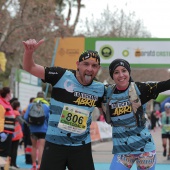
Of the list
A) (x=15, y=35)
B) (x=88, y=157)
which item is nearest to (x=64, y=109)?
(x=88, y=157)

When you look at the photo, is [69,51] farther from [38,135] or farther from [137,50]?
[38,135]

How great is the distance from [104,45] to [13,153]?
7.05 m

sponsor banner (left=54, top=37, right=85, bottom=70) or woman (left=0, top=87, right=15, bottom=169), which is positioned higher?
sponsor banner (left=54, top=37, right=85, bottom=70)

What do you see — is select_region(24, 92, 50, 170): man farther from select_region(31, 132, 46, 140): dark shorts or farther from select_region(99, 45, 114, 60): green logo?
select_region(99, 45, 114, 60): green logo

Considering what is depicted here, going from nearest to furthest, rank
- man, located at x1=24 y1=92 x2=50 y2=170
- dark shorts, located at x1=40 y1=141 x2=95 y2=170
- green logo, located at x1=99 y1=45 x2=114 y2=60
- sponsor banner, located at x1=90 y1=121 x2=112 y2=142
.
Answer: dark shorts, located at x1=40 y1=141 x2=95 y2=170, man, located at x1=24 y1=92 x2=50 y2=170, green logo, located at x1=99 y1=45 x2=114 y2=60, sponsor banner, located at x1=90 y1=121 x2=112 y2=142

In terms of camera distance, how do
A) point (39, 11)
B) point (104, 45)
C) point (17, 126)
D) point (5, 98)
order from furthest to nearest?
point (39, 11)
point (104, 45)
point (17, 126)
point (5, 98)

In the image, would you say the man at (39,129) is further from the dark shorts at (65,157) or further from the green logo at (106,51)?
the green logo at (106,51)

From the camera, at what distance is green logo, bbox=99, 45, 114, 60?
18312 mm

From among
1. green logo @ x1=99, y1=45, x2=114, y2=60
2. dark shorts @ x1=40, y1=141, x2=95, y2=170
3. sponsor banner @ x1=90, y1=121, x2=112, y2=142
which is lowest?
sponsor banner @ x1=90, y1=121, x2=112, y2=142

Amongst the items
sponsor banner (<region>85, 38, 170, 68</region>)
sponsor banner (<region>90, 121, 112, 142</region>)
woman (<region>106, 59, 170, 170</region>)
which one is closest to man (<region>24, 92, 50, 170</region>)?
woman (<region>106, 59, 170, 170</region>)

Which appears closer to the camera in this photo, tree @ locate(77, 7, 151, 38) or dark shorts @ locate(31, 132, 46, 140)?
dark shorts @ locate(31, 132, 46, 140)

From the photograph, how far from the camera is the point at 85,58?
5531 millimetres

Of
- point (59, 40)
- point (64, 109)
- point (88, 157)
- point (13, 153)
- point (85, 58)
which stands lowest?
point (13, 153)

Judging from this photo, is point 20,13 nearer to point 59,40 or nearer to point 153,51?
point 59,40
